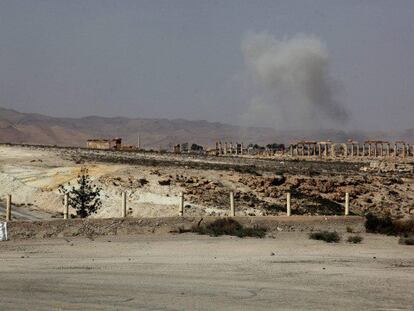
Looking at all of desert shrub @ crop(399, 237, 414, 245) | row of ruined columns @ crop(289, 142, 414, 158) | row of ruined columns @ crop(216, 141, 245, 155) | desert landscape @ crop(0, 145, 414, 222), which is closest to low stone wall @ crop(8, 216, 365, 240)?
desert shrub @ crop(399, 237, 414, 245)

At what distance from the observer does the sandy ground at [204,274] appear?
38.8 feet

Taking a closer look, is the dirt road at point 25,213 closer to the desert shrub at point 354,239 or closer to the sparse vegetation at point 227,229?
the sparse vegetation at point 227,229

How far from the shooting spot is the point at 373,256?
20031mm

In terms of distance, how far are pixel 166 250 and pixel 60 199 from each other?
19.1 metres

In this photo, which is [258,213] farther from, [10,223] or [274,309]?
[274,309]

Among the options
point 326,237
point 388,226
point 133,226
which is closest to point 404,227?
point 388,226

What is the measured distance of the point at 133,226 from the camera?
2684cm

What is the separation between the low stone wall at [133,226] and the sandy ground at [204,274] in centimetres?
144

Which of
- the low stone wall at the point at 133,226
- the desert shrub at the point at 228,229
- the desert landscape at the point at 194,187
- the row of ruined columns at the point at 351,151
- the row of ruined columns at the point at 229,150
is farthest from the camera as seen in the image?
the row of ruined columns at the point at 229,150

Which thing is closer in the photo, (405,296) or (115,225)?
(405,296)

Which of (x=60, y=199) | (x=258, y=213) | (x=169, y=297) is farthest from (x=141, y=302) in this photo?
(x=60, y=199)

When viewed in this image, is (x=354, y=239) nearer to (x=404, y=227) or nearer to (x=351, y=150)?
(x=404, y=227)

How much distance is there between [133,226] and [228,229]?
3185mm

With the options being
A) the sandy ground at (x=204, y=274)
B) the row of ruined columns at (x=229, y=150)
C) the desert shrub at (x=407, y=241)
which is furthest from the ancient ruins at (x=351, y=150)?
the sandy ground at (x=204, y=274)
